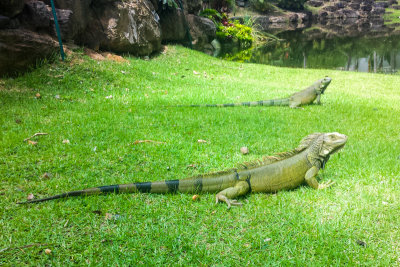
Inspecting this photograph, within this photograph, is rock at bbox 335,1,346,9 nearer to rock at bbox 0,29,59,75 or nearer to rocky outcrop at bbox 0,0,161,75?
rocky outcrop at bbox 0,0,161,75

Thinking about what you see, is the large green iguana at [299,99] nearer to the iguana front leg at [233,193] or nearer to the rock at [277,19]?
the iguana front leg at [233,193]

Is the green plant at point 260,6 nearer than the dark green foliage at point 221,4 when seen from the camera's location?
No

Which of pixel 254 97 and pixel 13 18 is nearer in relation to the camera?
pixel 13 18

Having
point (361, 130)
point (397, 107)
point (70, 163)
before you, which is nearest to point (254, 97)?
point (361, 130)

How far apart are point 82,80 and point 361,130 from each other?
6.00m

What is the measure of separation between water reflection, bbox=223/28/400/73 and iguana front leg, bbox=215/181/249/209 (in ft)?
44.5

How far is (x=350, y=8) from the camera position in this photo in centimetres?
4906

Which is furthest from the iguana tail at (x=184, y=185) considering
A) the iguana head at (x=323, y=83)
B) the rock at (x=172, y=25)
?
the rock at (x=172, y=25)

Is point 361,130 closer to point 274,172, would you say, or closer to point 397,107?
point 397,107

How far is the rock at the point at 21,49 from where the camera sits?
6117 millimetres

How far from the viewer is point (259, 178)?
Result: 3096mm

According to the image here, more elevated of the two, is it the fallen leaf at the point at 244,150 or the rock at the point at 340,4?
the rock at the point at 340,4

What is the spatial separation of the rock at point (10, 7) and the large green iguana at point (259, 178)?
522cm

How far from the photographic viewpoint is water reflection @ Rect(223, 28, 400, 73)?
15311mm
